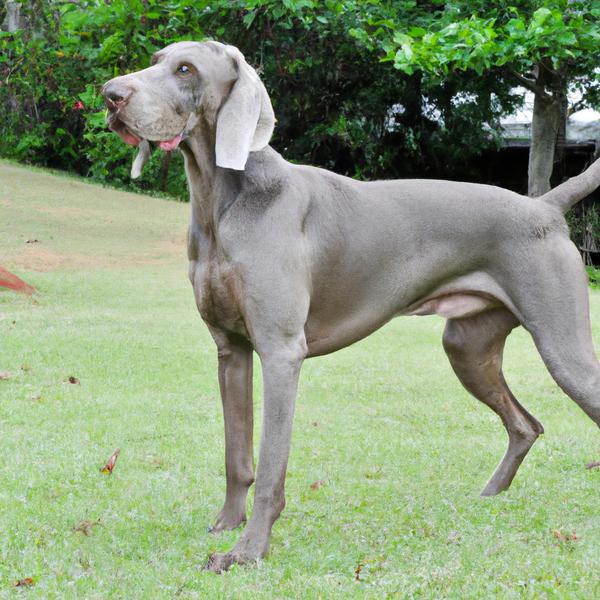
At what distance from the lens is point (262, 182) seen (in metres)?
3.81

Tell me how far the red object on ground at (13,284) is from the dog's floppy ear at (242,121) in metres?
8.87

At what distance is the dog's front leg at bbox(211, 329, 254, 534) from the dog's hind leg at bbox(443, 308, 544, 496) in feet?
3.93

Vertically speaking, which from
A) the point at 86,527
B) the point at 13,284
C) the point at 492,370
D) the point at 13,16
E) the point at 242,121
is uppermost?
the point at 242,121

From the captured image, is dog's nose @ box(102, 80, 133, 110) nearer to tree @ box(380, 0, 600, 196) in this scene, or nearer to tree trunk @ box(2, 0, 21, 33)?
tree @ box(380, 0, 600, 196)

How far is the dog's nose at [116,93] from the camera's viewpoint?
3.40 m

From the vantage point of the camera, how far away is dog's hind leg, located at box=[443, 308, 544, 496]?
4562mm

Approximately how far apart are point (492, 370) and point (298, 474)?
1397 mm

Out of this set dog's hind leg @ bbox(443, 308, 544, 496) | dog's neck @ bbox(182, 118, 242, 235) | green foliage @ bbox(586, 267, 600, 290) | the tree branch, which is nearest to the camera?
dog's neck @ bbox(182, 118, 242, 235)

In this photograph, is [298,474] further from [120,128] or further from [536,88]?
[536,88]

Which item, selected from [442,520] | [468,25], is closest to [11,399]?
[442,520]

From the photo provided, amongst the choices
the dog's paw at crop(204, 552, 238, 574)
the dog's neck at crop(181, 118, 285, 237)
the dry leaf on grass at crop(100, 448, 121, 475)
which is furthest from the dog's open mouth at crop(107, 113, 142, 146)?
the dry leaf on grass at crop(100, 448, 121, 475)

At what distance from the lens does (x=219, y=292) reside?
3777 mm

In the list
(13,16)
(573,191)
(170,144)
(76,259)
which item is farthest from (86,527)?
(13,16)

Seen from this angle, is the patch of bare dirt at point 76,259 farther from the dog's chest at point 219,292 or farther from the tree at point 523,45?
the dog's chest at point 219,292
